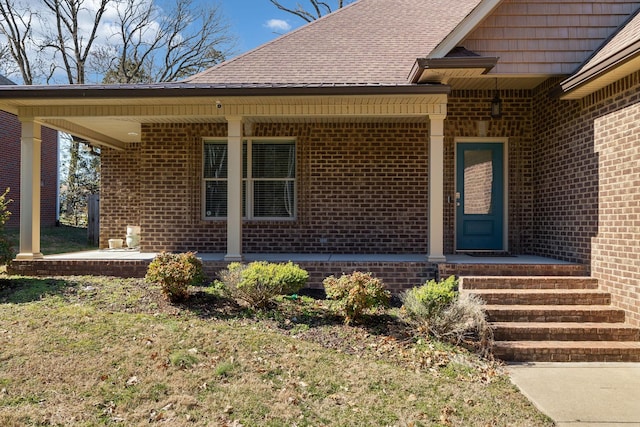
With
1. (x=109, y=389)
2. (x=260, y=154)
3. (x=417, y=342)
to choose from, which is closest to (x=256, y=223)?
(x=260, y=154)

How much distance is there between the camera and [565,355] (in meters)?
5.29

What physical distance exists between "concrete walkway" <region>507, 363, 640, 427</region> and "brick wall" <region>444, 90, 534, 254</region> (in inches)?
144

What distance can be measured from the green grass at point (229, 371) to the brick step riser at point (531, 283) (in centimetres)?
152

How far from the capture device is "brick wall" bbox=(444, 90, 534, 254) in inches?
337

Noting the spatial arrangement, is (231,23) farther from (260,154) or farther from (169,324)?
(169,324)

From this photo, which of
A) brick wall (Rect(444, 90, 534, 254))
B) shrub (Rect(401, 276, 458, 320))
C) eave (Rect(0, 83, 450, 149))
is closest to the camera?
shrub (Rect(401, 276, 458, 320))

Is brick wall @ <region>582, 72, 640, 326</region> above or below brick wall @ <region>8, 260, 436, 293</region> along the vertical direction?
above

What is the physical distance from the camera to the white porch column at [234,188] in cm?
748

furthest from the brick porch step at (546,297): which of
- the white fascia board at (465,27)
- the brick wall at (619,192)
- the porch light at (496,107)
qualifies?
the white fascia board at (465,27)

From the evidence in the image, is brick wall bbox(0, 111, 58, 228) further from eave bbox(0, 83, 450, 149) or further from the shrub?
the shrub

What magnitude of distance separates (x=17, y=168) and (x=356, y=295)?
16918mm

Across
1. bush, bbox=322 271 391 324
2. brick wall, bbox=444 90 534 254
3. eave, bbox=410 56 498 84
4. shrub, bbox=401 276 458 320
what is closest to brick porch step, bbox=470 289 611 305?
shrub, bbox=401 276 458 320

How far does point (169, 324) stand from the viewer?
545cm

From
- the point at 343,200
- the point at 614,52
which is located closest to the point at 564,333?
the point at 614,52
